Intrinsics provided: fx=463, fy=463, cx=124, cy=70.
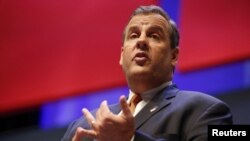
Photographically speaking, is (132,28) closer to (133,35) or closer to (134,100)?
(133,35)

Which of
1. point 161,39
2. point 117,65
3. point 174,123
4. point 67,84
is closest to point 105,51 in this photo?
point 117,65

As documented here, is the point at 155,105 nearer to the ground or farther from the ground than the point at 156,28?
nearer to the ground

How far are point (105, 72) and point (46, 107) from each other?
31 cm

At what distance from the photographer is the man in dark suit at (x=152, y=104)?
1109 mm

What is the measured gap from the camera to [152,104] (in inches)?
54.8

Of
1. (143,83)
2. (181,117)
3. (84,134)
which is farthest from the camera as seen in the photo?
(143,83)

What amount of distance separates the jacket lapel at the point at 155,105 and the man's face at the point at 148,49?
7cm

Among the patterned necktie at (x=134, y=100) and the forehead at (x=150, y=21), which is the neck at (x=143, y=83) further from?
the forehead at (x=150, y=21)

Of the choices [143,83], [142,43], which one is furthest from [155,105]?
[142,43]

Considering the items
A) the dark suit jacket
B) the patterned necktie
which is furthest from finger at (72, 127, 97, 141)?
the patterned necktie

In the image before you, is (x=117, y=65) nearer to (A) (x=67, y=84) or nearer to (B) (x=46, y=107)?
(A) (x=67, y=84)

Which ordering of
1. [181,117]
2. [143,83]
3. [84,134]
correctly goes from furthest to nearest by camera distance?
[143,83] < [181,117] < [84,134]

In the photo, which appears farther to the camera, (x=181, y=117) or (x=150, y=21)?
(x=150, y=21)

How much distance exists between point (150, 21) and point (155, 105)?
32cm
